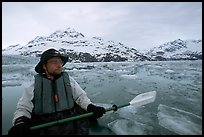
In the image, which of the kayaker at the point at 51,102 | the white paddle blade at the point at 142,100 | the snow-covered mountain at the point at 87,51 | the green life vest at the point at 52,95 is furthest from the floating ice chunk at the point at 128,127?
the snow-covered mountain at the point at 87,51

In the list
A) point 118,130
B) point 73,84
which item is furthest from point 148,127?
point 73,84

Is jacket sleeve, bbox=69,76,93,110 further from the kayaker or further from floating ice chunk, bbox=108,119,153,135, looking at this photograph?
floating ice chunk, bbox=108,119,153,135

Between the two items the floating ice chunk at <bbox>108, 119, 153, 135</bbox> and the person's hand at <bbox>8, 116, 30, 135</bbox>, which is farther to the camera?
the floating ice chunk at <bbox>108, 119, 153, 135</bbox>

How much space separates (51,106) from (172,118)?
238 cm

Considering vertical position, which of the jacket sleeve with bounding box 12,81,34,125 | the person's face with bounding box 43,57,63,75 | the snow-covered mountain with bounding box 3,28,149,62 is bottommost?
the jacket sleeve with bounding box 12,81,34,125

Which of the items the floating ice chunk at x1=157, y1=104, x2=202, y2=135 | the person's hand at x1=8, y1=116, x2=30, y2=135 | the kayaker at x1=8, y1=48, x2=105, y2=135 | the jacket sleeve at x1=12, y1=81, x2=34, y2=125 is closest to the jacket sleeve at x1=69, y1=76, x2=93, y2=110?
the kayaker at x1=8, y1=48, x2=105, y2=135

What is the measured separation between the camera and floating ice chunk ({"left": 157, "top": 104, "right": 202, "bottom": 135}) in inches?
132

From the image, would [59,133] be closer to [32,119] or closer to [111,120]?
[32,119]

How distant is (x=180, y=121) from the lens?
3766 millimetres

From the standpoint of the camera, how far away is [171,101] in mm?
5293

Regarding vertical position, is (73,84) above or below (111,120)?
above

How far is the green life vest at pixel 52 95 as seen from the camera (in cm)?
259

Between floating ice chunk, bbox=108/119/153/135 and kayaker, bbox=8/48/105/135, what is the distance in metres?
0.78

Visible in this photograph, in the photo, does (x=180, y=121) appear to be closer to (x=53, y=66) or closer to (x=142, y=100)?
(x=142, y=100)
